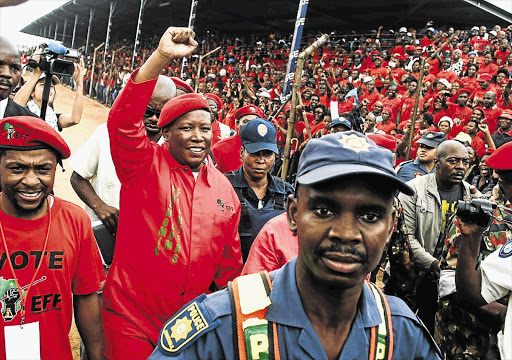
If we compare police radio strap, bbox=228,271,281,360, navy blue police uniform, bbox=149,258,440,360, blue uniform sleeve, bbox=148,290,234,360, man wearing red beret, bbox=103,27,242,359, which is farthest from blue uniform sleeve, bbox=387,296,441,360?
man wearing red beret, bbox=103,27,242,359

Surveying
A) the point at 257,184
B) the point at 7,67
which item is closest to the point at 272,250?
the point at 257,184

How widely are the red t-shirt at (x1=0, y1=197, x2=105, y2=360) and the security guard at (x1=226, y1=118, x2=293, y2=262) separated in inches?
43.2

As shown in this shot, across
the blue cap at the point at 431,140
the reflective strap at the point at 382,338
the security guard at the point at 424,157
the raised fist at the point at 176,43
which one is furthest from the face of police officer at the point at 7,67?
the blue cap at the point at 431,140

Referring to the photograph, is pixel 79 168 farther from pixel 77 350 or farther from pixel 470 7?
pixel 470 7

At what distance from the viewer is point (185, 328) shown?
124cm

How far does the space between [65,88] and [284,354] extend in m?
34.1

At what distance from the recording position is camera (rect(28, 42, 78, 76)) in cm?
338

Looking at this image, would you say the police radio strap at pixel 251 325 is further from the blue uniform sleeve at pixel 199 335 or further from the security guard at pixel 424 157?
the security guard at pixel 424 157

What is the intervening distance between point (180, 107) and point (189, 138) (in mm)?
171

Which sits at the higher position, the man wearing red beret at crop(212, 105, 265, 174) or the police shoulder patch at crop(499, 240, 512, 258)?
the man wearing red beret at crop(212, 105, 265, 174)

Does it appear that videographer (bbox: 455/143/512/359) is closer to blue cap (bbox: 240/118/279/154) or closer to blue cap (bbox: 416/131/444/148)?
blue cap (bbox: 240/118/279/154)

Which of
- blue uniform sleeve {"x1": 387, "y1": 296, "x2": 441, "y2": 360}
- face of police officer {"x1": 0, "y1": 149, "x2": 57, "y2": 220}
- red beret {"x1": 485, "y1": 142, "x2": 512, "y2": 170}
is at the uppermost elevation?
red beret {"x1": 485, "y1": 142, "x2": 512, "y2": 170}

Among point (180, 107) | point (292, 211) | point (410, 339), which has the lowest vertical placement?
point (410, 339)

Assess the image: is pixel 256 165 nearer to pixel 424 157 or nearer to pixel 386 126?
pixel 424 157
